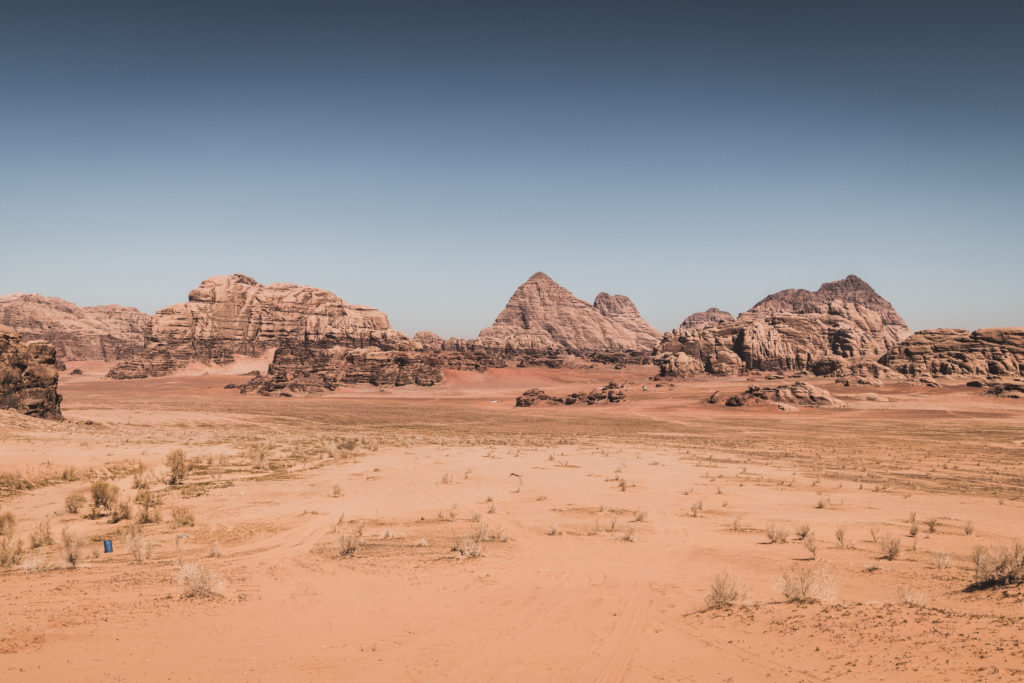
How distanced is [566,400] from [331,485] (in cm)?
4809

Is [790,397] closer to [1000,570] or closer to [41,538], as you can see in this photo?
[1000,570]

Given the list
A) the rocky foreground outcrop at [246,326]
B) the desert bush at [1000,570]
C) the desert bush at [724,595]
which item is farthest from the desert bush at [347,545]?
the rocky foreground outcrop at [246,326]

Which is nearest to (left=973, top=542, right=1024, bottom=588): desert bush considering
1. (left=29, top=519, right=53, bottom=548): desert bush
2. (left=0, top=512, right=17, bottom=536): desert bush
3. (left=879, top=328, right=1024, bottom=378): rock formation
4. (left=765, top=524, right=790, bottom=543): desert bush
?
(left=765, top=524, right=790, bottom=543): desert bush

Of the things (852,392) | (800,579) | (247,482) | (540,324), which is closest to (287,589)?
(800,579)

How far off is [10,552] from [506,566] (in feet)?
24.2

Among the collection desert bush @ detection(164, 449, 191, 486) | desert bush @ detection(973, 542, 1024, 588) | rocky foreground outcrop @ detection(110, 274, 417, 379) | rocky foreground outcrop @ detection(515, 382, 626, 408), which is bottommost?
rocky foreground outcrop @ detection(515, 382, 626, 408)

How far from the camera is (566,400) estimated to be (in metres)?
63.4

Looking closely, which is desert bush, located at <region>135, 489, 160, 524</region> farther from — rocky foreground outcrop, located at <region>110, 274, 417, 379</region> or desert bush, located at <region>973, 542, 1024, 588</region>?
rocky foreground outcrop, located at <region>110, 274, 417, 379</region>

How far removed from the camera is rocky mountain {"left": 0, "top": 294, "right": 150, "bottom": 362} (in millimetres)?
137125

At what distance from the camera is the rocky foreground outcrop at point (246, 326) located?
10026 centimetres

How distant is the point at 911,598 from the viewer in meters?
6.61

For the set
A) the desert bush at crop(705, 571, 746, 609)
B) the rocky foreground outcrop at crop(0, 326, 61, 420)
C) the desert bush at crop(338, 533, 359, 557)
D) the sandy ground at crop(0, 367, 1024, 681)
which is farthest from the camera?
the rocky foreground outcrop at crop(0, 326, 61, 420)

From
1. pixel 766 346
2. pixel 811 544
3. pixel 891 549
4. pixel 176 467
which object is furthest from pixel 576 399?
pixel 891 549

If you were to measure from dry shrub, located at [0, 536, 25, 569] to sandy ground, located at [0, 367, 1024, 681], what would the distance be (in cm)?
18
